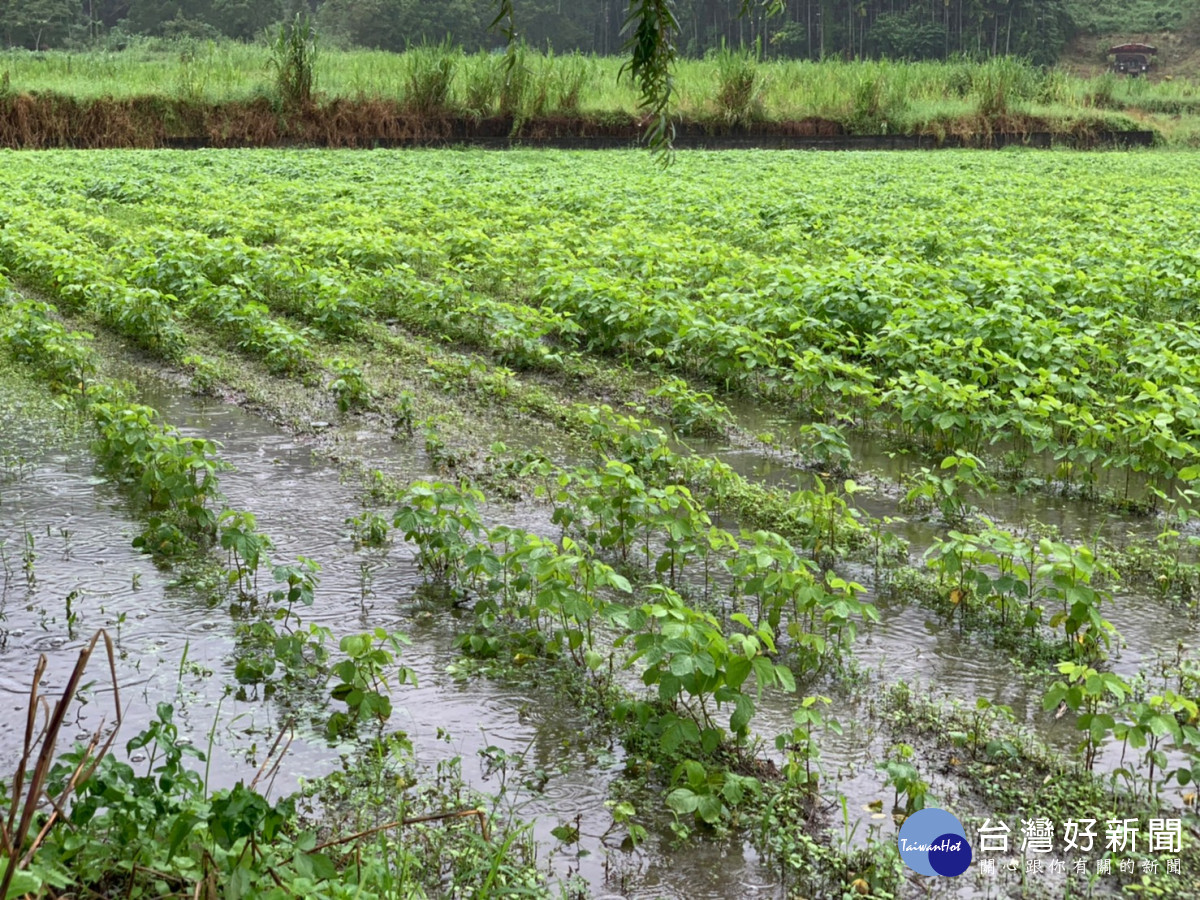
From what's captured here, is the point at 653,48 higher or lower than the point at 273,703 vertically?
higher

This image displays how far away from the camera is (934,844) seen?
8.55 feet

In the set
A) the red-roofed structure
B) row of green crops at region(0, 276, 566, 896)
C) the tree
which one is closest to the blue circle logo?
row of green crops at region(0, 276, 566, 896)

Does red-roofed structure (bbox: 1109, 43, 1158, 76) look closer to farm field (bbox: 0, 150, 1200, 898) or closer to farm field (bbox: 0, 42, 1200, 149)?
farm field (bbox: 0, 42, 1200, 149)

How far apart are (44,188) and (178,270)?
728cm

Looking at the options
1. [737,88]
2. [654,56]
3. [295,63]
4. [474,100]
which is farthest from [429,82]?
[654,56]

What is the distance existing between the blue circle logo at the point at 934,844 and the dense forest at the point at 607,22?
1448 inches

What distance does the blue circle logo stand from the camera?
258 cm

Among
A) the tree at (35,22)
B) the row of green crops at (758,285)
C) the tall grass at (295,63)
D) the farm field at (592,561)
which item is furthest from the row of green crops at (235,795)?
the tree at (35,22)

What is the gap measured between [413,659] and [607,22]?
43035 mm

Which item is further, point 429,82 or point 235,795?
point 429,82

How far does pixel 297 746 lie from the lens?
3.05m

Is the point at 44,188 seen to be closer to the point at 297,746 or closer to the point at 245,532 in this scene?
the point at 245,532

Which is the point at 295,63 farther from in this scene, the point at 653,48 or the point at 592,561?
the point at 653,48

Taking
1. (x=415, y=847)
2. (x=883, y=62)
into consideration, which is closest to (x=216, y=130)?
(x=883, y=62)
